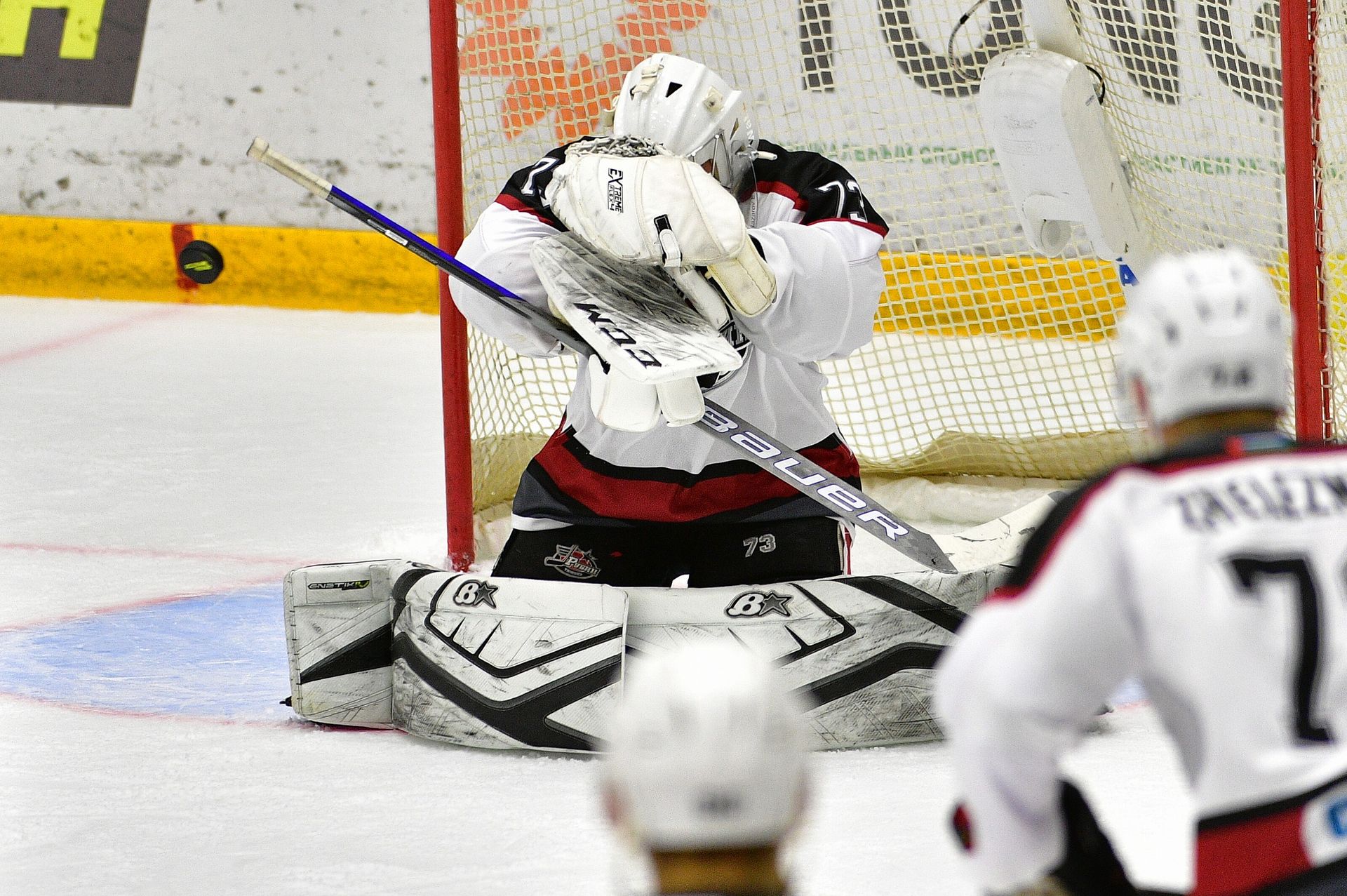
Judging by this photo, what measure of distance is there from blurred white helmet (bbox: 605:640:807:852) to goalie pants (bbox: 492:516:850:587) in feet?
5.18

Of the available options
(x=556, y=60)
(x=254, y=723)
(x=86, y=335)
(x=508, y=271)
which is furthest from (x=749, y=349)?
(x=86, y=335)

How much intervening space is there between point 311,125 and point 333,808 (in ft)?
12.4

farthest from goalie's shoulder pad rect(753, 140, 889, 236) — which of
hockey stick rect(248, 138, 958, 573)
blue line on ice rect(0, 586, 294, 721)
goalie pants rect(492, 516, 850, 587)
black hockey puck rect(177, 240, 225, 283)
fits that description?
black hockey puck rect(177, 240, 225, 283)

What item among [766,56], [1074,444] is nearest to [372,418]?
[766,56]

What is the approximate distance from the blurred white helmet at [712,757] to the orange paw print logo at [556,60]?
8.59 feet

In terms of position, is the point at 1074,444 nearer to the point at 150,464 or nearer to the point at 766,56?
the point at 766,56

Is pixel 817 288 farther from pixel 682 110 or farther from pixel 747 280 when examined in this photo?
pixel 682 110

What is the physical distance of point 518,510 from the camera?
2.52 metres

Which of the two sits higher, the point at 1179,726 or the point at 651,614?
the point at 1179,726

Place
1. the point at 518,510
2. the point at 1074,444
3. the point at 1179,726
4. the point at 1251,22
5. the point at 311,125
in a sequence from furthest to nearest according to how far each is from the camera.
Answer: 1. the point at 311,125
2. the point at 1074,444
3. the point at 1251,22
4. the point at 518,510
5. the point at 1179,726

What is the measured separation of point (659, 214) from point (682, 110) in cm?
23

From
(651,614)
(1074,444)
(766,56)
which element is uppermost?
(766,56)

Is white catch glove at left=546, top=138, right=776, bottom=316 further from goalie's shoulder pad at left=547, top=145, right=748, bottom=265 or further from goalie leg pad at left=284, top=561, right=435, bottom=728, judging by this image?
goalie leg pad at left=284, top=561, right=435, bottom=728

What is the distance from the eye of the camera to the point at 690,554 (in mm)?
2467
